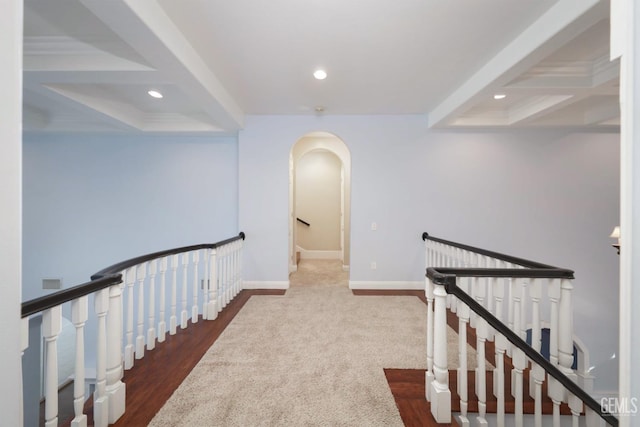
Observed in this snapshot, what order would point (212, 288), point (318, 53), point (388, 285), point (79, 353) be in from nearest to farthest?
point (79, 353), point (318, 53), point (212, 288), point (388, 285)

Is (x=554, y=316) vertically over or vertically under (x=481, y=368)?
over

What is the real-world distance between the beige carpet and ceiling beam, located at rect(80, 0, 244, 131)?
2.39 meters

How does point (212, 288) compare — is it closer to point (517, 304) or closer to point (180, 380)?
point (180, 380)

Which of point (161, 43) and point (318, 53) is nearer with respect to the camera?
point (161, 43)

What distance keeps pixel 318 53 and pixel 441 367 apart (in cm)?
262

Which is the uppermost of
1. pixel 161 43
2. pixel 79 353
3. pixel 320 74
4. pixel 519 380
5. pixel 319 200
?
pixel 320 74

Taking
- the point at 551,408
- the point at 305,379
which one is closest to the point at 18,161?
the point at 305,379

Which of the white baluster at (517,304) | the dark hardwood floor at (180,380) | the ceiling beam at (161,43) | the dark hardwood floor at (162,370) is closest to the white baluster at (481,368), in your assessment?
the dark hardwood floor at (180,380)

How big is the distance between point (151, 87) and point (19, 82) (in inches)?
117

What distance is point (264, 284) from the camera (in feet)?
13.4

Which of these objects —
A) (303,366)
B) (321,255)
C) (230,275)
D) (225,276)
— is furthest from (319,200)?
(303,366)

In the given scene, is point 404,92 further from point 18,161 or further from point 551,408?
point 18,161

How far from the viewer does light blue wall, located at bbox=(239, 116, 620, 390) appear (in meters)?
4.11

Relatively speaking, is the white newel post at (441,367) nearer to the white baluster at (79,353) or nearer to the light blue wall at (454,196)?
the white baluster at (79,353)
